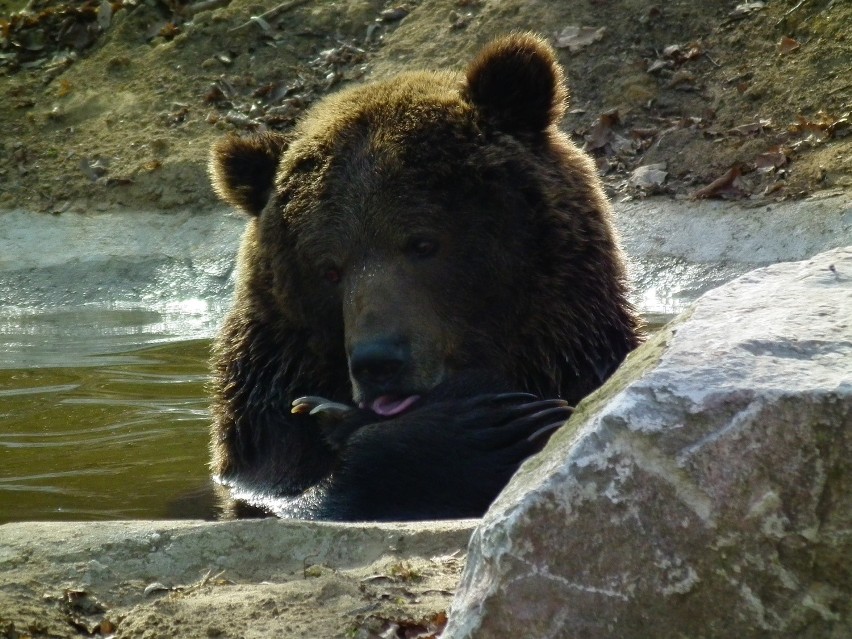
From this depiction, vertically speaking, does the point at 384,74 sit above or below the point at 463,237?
above

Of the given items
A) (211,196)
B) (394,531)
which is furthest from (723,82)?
(394,531)

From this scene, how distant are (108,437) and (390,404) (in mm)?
2926

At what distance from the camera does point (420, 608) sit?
2.88 m

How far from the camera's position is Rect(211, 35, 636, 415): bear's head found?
5227mm

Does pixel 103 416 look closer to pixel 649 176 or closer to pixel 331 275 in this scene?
pixel 331 275

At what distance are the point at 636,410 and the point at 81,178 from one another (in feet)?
38.6

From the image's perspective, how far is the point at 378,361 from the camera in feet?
15.6

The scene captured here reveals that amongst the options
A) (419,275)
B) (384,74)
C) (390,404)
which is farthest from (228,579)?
(384,74)

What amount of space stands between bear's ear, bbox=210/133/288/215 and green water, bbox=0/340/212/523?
4.64ft

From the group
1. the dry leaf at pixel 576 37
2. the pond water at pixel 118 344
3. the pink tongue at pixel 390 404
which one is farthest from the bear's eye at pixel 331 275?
the dry leaf at pixel 576 37

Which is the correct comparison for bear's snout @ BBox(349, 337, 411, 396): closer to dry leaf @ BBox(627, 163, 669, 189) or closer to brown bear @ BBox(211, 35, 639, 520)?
brown bear @ BBox(211, 35, 639, 520)

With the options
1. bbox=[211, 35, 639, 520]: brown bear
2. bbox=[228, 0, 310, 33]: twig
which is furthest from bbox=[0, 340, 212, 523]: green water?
bbox=[228, 0, 310, 33]: twig

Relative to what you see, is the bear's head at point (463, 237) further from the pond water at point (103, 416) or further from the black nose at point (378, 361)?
the pond water at point (103, 416)

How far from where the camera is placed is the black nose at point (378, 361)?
15.6 ft
